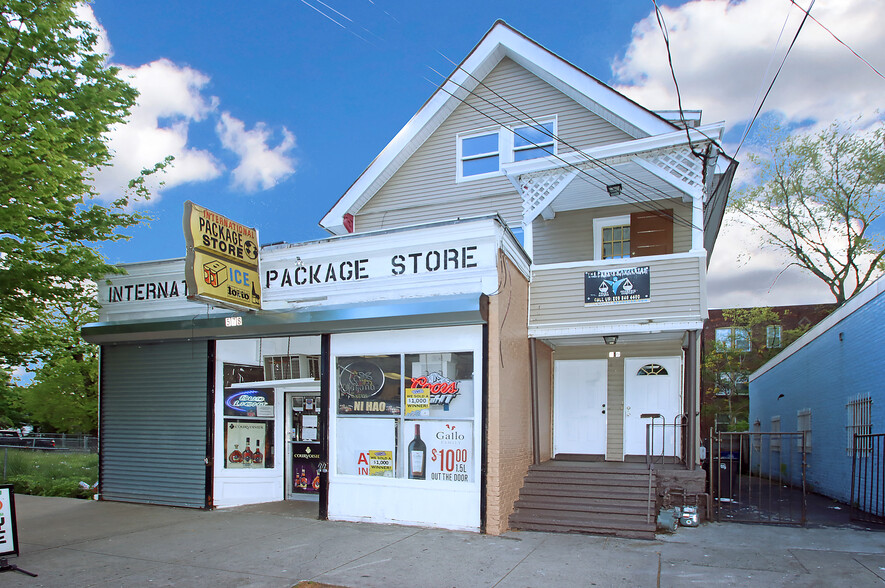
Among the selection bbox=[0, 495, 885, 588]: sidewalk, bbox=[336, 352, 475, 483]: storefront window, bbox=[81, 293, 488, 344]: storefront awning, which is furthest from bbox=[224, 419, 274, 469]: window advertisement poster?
bbox=[336, 352, 475, 483]: storefront window

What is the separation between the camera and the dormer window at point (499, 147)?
13.8 meters

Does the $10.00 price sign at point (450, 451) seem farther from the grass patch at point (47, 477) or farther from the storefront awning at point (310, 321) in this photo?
the grass patch at point (47, 477)

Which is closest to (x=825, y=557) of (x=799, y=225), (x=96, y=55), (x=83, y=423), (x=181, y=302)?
(x=181, y=302)

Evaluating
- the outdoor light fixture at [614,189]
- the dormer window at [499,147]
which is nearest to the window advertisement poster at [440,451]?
the outdoor light fixture at [614,189]

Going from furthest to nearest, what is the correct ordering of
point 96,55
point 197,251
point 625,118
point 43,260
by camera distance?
point 625,118, point 96,55, point 43,260, point 197,251

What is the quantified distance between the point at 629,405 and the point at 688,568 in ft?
18.5

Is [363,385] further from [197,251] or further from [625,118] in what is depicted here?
[625,118]

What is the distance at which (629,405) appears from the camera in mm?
12648

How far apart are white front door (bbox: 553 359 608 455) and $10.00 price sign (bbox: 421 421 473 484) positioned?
14.2 feet

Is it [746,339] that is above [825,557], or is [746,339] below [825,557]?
above

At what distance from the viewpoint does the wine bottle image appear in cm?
938

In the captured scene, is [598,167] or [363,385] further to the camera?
[598,167]

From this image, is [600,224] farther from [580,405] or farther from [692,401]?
[692,401]

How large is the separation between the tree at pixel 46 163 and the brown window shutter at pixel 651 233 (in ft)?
32.2
